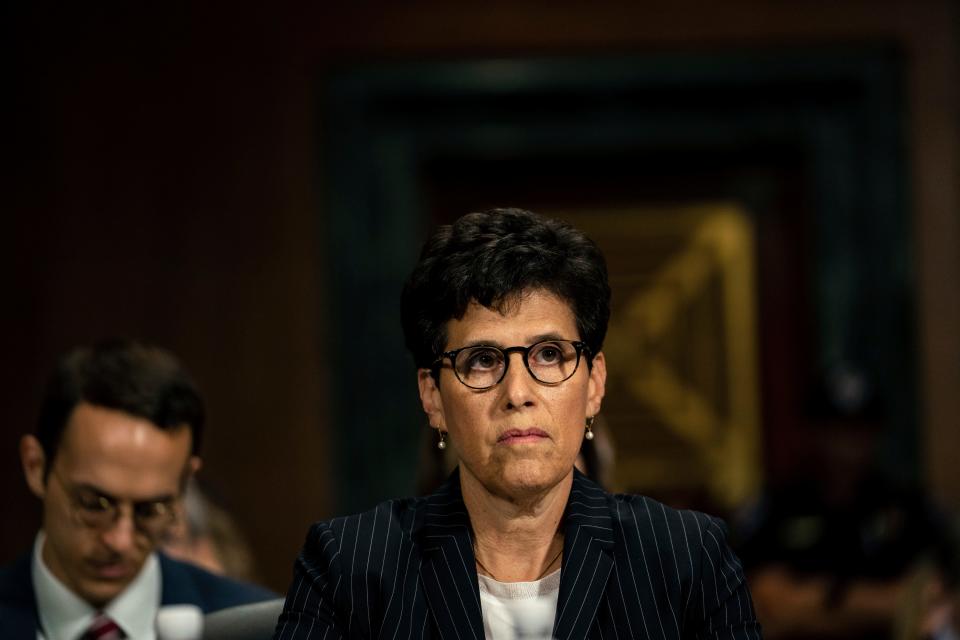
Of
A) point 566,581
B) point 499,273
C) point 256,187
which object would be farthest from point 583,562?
point 256,187

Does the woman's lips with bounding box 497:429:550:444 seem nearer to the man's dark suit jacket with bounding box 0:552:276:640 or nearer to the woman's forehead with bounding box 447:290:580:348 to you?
the woman's forehead with bounding box 447:290:580:348

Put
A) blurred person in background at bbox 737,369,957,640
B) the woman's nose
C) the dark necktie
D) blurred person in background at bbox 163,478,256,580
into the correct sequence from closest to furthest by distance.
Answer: the woman's nose → the dark necktie → blurred person in background at bbox 163,478,256,580 → blurred person in background at bbox 737,369,957,640

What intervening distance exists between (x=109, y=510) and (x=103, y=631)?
210mm

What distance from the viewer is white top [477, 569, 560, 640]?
195 centimetres

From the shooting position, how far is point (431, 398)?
1991 mm

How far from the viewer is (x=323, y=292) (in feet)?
18.8

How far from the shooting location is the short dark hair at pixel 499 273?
1.93 metres

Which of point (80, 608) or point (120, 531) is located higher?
point (120, 531)

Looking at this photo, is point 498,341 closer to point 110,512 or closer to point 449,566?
point 449,566

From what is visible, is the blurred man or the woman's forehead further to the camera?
the blurred man

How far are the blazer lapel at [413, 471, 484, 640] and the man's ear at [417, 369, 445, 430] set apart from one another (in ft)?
0.44

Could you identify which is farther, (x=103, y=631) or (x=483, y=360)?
(x=103, y=631)

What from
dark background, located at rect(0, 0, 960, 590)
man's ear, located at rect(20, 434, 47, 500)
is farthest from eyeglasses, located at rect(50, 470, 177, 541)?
dark background, located at rect(0, 0, 960, 590)

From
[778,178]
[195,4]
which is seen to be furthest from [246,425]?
[778,178]
